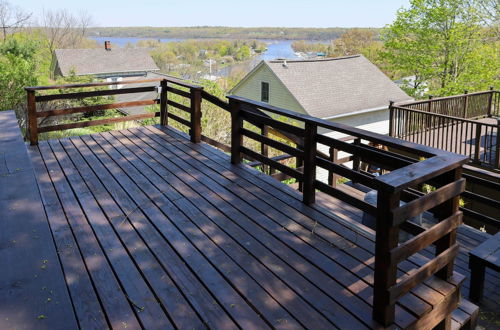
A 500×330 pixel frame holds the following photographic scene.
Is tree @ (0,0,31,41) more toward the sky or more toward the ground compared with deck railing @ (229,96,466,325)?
more toward the sky

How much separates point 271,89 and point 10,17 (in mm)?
24111

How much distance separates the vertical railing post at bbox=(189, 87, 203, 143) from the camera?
5617 millimetres

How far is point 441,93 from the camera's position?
74.3 feet

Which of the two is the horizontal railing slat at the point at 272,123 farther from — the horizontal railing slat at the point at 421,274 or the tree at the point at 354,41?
the tree at the point at 354,41

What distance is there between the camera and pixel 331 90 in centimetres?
2055

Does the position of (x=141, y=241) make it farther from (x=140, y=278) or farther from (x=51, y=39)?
(x=51, y=39)

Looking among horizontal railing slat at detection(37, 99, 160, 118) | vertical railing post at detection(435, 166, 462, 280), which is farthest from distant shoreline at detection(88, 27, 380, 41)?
vertical railing post at detection(435, 166, 462, 280)

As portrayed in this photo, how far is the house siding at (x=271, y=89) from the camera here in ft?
65.9

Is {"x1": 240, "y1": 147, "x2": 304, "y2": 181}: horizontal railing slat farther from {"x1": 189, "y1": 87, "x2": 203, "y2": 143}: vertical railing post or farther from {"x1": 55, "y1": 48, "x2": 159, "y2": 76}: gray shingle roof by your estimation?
{"x1": 55, "y1": 48, "x2": 159, "y2": 76}: gray shingle roof

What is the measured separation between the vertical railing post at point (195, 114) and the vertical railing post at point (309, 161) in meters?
2.42

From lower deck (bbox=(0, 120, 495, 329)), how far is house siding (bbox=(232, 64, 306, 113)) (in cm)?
1592

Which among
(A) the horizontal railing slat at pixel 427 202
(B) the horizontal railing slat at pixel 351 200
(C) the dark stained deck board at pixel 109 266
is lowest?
(C) the dark stained deck board at pixel 109 266

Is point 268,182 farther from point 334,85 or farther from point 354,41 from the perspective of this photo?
point 354,41

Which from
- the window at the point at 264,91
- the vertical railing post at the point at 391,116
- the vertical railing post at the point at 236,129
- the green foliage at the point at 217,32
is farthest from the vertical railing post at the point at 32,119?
the green foliage at the point at 217,32
